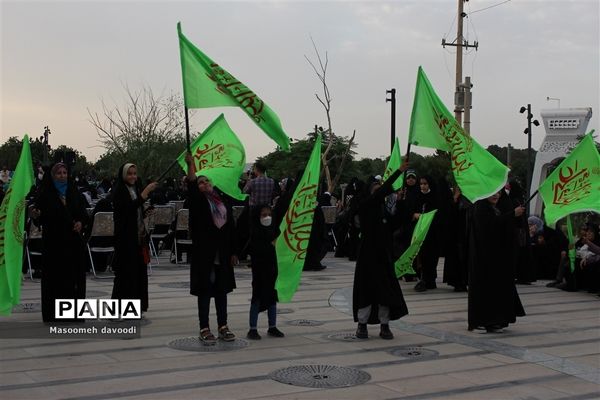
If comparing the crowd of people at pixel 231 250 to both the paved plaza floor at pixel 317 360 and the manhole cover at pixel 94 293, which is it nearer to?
the paved plaza floor at pixel 317 360

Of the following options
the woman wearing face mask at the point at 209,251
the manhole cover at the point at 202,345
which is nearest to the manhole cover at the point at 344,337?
the manhole cover at the point at 202,345

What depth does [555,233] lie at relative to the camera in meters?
12.9

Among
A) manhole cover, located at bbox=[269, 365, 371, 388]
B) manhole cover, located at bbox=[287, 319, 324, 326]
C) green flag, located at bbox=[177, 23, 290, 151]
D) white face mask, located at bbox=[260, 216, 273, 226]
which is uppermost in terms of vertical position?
green flag, located at bbox=[177, 23, 290, 151]

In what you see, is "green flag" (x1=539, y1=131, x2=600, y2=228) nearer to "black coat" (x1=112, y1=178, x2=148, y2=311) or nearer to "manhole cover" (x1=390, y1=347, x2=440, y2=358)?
"manhole cover" (x1=390, y1=347, x2=440, y2=358)

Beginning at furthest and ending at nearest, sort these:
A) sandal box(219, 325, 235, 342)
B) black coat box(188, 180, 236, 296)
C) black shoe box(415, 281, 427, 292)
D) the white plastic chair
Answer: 1. the white plastic chair
2. black shoe box(415, 281, 427, 292)
3. sandal box(219, 325, 235, 342)
4. black coat box(188, 180, 236, 296)

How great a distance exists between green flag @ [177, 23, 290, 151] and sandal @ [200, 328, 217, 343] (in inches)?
84.0

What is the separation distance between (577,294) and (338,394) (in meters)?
7.28

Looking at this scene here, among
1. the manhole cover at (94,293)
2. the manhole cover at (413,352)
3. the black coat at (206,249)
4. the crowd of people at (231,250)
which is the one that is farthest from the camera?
the manhole cover at (94,293)

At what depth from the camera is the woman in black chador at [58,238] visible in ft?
25.2

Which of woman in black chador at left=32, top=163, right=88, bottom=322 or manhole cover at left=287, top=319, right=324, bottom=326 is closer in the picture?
woman in black chador at left=32, top=163, right=88, bottom=322

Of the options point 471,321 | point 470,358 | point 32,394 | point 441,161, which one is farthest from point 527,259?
point 441,161

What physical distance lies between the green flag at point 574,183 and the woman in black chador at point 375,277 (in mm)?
1869

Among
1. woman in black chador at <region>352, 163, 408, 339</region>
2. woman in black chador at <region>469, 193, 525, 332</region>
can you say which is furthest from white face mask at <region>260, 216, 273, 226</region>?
woman in black chador at <region>469, 193, 525, 332</region>

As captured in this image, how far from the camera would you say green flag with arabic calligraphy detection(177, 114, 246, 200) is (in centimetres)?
761
